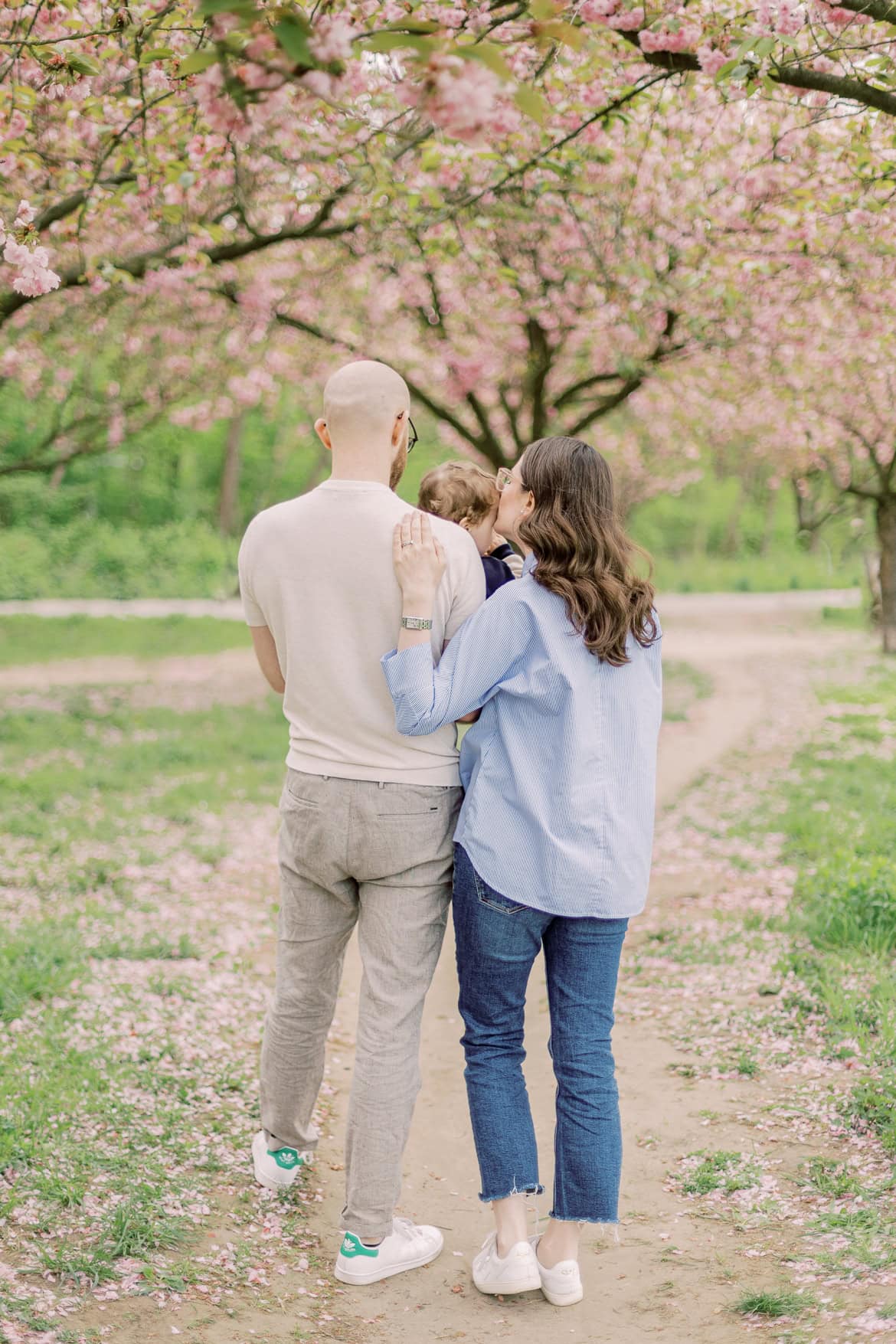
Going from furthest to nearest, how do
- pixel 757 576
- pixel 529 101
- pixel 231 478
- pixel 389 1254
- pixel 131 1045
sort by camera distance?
pixel 757 576 < pixel 231 478 < pixel 131 1045 < pixel 389 1254 < pixel 529 101

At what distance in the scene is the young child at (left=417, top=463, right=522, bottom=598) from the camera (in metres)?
2.97

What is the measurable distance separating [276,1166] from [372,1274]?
50 centimetres

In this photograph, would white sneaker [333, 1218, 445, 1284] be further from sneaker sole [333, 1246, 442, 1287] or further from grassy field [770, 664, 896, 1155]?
grassy field [770, 664, 896, 1155]

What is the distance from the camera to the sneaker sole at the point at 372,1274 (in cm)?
277

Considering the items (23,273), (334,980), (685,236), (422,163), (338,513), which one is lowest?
(334,980)

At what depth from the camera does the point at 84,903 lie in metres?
5.73

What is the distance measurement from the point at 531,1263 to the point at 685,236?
6.92m

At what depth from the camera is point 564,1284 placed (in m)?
2.70

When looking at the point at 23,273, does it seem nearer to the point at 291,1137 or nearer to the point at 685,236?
the point at 291,1137

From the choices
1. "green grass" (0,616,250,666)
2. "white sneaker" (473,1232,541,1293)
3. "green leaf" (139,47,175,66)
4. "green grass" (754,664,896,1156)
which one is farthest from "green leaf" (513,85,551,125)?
"green grass" (0,616,250,666)

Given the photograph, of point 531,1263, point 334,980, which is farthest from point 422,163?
point 531,1263

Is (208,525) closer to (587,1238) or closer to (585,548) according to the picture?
(587,1238)

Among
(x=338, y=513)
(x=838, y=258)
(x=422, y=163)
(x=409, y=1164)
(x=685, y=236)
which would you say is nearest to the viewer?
(x=338, y=513)

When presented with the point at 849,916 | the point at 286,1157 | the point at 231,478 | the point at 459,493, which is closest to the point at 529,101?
the point at 459,493
